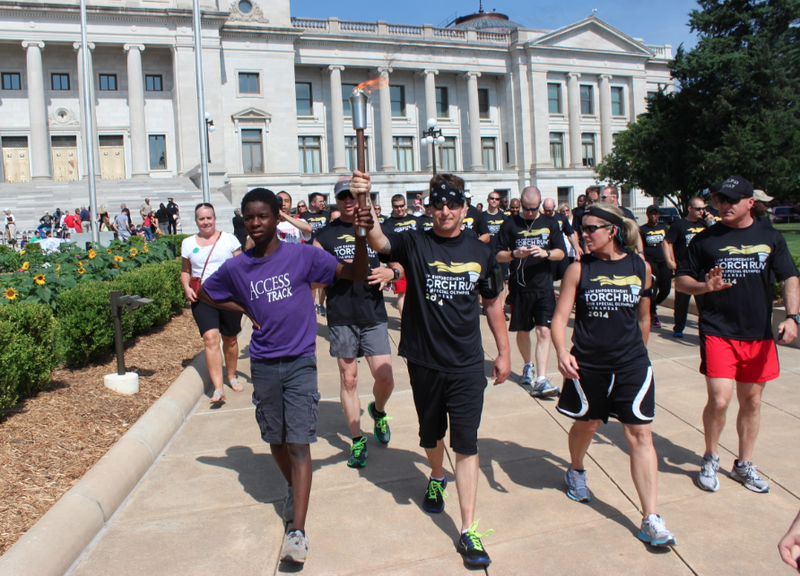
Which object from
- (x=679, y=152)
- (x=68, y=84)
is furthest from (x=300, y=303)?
(x=68, y=84)

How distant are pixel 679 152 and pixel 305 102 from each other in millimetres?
26555

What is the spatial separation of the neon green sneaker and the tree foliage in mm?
31994

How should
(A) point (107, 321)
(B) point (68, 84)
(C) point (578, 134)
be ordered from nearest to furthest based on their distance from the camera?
(A) point (107, 321) → (B) point (68, 84) → (C) point (578, 134)

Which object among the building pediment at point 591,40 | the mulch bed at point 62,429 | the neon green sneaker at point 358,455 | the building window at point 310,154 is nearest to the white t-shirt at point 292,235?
the mulch bed at point 62,429

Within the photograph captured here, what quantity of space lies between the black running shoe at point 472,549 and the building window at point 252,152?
137ft

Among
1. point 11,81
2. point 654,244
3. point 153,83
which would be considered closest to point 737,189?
point 654,244

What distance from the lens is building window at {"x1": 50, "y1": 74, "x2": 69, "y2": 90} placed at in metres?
39.9

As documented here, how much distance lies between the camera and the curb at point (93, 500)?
336 centimetres

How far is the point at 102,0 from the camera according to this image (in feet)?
123

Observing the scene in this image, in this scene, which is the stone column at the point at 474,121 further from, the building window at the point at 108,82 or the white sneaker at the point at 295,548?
the white sneaker at the point at 295,548

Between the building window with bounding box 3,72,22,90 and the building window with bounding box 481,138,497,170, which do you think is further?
the building window with bounding box 481,138,497,170

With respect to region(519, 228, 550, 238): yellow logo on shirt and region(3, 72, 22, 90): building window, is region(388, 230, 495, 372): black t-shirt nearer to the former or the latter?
region(519, 228, 550, 238): yellow logo on shirt

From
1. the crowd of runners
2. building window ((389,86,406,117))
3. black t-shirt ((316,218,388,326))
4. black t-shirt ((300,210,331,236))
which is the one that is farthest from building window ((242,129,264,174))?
the crowd of runners

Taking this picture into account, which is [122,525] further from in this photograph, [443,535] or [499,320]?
[499,320]
